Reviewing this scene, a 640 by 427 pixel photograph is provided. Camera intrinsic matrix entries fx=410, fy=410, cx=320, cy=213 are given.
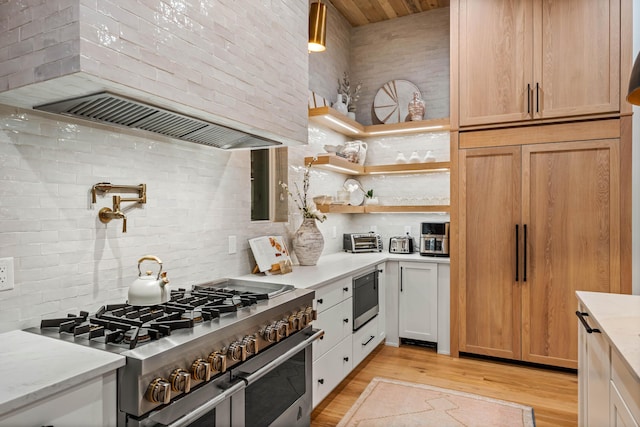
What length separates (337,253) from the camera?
161 inches

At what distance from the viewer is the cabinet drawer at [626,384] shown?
42.4 inches

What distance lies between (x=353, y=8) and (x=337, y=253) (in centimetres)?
252

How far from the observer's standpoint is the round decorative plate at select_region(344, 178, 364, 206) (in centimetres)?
425

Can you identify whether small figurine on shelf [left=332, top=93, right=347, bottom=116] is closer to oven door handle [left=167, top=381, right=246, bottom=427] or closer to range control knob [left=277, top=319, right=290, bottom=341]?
range control knob [left=277, top=319, right=290, bottom=341]

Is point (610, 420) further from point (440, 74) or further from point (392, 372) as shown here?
point (440, 74)

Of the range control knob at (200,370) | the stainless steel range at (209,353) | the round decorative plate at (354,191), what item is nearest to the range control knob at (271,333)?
the stainless steel range at (209,353)

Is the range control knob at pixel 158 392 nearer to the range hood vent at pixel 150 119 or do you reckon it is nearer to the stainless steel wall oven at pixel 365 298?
the range hood vent at pixel 150 119

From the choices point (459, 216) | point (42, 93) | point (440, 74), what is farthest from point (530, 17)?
point (42, 93)

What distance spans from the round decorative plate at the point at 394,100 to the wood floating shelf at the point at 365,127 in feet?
0.75

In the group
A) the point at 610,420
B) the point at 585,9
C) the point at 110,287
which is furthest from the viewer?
the point at 585,9

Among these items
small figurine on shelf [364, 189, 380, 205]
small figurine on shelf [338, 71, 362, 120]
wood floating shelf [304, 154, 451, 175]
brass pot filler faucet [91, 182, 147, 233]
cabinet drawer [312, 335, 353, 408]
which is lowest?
cabinet drawer [312, 335, 353, 408]

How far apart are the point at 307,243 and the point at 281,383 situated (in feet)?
4.48

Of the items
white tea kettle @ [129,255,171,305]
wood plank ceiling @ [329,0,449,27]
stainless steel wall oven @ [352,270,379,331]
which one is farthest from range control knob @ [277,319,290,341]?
wood plank ceiling @ [329,0,449,27]

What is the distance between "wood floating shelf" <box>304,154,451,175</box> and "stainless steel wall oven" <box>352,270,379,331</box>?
0.99 metres
